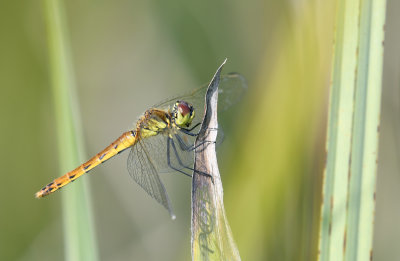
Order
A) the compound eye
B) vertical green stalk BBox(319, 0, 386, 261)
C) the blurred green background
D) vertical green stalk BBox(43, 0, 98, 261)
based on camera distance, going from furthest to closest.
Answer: the compound eye < the blurred green background < vertical green stalk BBox(43, 0, 98, 261) < vertical green stalk BBox(319, 0, 386, 261)

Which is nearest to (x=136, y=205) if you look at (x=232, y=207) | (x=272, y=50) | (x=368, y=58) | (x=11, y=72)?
(x=232, y=207)

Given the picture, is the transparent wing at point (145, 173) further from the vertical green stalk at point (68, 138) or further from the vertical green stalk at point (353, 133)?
the vertical green stalk at point (353, 133)

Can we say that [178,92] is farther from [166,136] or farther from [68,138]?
[68,138]

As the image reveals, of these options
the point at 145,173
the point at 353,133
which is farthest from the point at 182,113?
the point at 353,133

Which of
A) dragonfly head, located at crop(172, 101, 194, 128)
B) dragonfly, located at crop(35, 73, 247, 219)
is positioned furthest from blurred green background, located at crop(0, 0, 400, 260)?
dragonfly head, located at crop(172, 101, 194, 128)

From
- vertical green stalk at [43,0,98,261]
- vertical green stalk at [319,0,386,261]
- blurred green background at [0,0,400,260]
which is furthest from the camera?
blurred green background at [0,0,400,260]

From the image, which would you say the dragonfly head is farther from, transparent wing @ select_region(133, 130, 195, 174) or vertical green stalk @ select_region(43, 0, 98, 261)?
vertical green stalk @ select_region(43, 0, 98, 261)
